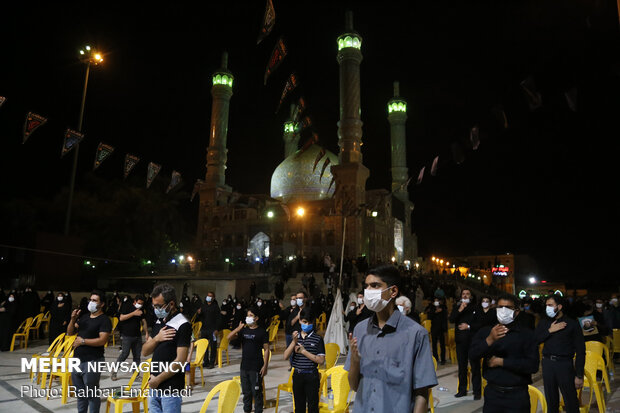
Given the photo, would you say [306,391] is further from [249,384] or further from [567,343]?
[567,343]

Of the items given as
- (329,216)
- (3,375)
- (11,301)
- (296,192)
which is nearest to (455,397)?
(3,375)

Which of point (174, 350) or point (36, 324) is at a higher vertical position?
point (174, 350)

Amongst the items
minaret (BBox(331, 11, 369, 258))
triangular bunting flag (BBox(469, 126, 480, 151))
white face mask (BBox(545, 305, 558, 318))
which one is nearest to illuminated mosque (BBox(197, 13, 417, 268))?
minaret (BBox(331, 11, 369, 258))

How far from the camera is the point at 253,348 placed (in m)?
5.93

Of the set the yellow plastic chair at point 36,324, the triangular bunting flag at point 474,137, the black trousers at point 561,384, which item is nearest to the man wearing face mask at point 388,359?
the black trousers at point 561,384

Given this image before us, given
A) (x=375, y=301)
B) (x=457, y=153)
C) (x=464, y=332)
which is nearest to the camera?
(x=375, y=301)

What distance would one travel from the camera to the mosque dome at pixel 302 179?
43.7 meters

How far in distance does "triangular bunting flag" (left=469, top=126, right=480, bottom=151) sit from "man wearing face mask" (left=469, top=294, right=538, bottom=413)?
959 centimetres

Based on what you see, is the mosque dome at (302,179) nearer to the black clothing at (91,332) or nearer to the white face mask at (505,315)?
the black clothing at (91,332)

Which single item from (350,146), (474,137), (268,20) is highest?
(350,146)

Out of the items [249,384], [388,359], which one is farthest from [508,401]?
[249,384]

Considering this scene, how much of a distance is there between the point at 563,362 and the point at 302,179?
39755mm

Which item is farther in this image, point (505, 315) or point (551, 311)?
point (551, 311)

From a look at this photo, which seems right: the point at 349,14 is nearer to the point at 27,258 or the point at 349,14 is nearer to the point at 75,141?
the point at 75,141
